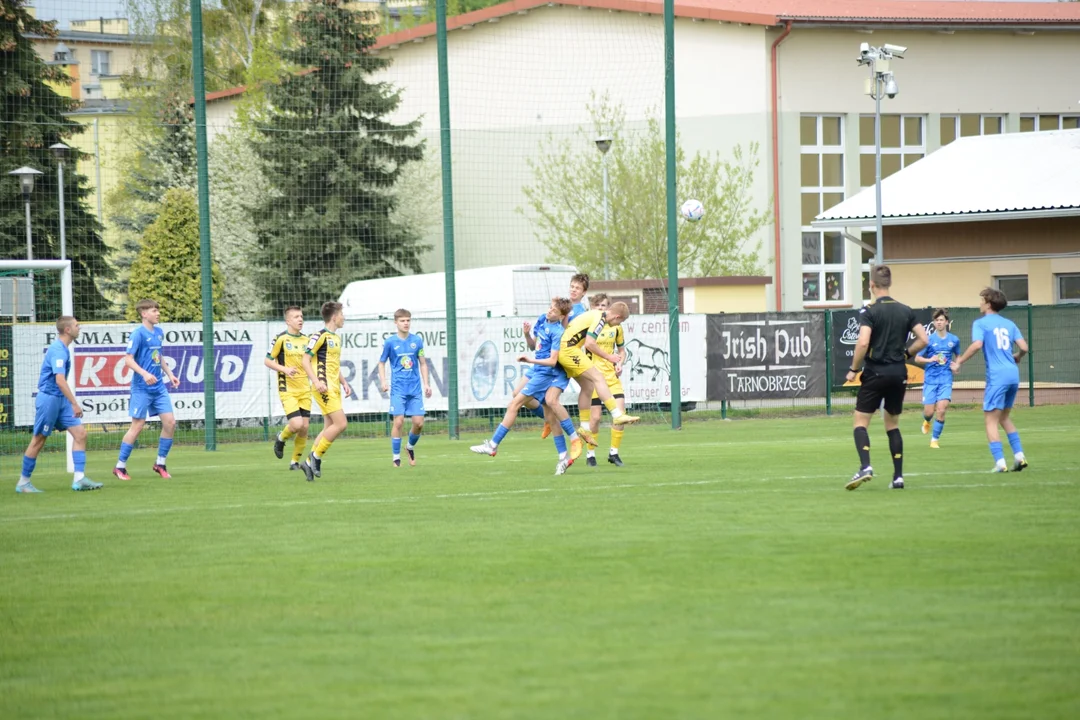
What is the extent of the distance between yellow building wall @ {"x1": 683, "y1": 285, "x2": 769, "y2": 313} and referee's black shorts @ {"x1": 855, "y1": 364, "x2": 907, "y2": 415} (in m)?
24.8

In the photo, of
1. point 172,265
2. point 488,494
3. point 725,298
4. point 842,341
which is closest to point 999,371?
point 488,494

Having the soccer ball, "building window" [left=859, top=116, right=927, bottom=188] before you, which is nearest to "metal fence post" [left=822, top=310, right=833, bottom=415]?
the soccer ball

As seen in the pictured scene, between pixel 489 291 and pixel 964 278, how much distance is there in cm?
1332

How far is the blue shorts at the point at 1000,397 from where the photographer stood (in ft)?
49.0

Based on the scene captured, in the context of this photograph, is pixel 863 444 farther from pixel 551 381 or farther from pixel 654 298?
pixel 654 298

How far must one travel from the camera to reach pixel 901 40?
47531 mm

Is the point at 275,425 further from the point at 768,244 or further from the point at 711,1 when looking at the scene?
the point at 711,1

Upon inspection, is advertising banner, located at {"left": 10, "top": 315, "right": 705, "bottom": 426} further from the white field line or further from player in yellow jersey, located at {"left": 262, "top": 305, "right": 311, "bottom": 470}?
the white field line

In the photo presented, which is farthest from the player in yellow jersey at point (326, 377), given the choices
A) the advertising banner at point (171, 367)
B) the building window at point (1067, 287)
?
the building window at point (1067, 287)

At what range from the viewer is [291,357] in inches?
706

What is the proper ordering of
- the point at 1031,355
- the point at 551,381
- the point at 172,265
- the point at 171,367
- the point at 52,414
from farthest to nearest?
the point at 172,265, the point at 1031,355, the point at 171,367, the point at 551,381, the point at 52,414

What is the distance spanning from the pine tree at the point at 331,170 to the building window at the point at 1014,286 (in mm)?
15984

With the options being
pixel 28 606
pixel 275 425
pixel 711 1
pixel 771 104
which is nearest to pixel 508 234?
pixel 275 425

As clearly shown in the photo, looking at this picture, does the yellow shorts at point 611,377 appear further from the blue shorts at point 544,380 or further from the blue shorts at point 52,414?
the blue shorts at point 52,414
